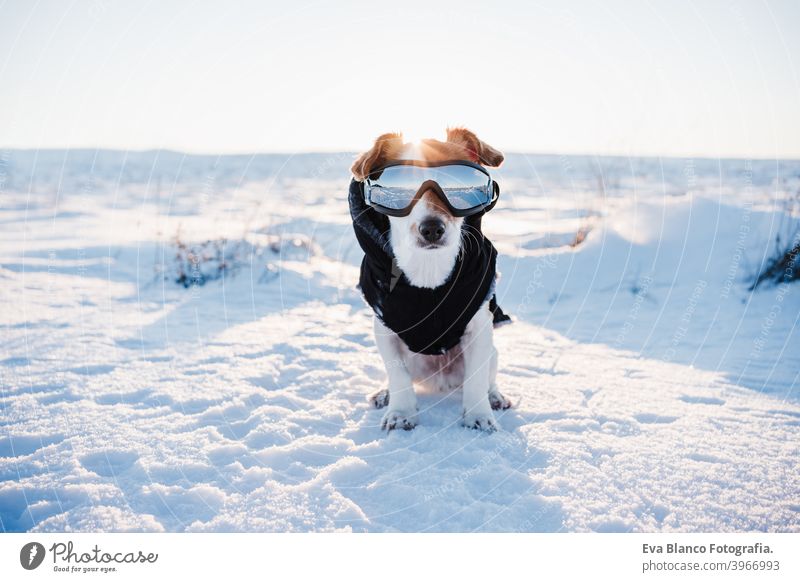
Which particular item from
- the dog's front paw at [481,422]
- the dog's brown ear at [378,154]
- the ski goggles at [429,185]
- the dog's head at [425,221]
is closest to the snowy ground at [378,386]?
the dog's front paw at [481,422]

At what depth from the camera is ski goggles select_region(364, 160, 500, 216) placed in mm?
3365

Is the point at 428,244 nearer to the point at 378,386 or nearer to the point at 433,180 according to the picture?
the point at 433,180

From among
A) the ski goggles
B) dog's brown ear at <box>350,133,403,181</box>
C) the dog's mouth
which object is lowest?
the dog's mouth

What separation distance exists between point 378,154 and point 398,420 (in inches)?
73.2

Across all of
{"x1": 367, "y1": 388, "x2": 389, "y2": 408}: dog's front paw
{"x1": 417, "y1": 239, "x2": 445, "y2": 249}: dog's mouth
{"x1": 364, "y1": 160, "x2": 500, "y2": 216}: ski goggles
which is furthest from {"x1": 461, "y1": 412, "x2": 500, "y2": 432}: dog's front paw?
{"x1": 364, "y1": 160, "x2": 500, "y2": 216}: ski goggles

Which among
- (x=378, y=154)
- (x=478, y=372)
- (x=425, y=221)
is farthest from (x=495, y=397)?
(x=378, y=154)

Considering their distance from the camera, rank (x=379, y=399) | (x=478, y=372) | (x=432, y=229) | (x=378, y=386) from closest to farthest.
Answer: (x=432, y=229), (x=478, y=372), (x=379, y=399), (x=378, y=386)

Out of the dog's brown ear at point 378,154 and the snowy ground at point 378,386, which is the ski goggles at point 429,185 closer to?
the dog's brown ear at point 378,154

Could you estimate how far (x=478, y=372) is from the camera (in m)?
3.56

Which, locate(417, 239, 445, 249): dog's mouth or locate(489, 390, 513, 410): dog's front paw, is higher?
locate(417, 239, 445, 249): dog's mouth

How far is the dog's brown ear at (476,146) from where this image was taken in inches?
149
